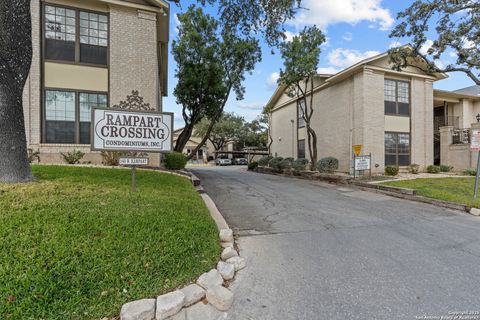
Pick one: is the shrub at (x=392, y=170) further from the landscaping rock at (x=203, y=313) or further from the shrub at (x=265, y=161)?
the landscaping rock at (x=203, y=313)

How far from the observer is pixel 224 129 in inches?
1866

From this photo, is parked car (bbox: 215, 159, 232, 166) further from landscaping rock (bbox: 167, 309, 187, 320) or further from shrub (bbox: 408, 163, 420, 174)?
landscaping rock (bbox: 167, 309, 187, 320)

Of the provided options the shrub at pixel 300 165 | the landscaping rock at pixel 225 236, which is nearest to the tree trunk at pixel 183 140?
the shrub at pixel 300 165

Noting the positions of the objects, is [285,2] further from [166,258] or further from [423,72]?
[423,72]

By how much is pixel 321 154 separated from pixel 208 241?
53.1ft

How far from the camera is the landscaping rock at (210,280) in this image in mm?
2959

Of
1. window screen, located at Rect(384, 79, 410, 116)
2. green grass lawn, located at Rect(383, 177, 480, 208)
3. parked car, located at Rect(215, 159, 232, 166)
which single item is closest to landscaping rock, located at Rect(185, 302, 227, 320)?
green grass lawn, located at Rect(383, 177, 480, 208)

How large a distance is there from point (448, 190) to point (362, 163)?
361cm

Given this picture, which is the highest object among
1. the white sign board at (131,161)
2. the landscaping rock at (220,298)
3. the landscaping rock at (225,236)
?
the white sign board at (131,161)

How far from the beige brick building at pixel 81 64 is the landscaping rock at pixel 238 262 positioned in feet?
29.1

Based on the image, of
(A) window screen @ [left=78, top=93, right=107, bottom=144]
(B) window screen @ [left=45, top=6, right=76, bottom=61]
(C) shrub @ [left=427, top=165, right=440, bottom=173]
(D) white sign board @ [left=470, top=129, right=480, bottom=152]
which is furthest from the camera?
(C) shrub @ [left=427, top=165, right=440, bottom=173]

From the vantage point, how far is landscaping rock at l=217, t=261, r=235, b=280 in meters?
3.27

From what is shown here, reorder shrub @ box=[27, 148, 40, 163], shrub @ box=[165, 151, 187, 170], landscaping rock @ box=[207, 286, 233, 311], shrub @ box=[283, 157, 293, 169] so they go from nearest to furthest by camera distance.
→ landscaping rock @ box=[207, 286, 233, 311]
shrub @ box=[27, 148, 40, 163]
shrub @ box=[165, 151, 187, 170]
shrub @ box=[283, 157, 293, 169]

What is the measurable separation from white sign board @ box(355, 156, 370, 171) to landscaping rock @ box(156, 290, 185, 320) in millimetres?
11829
